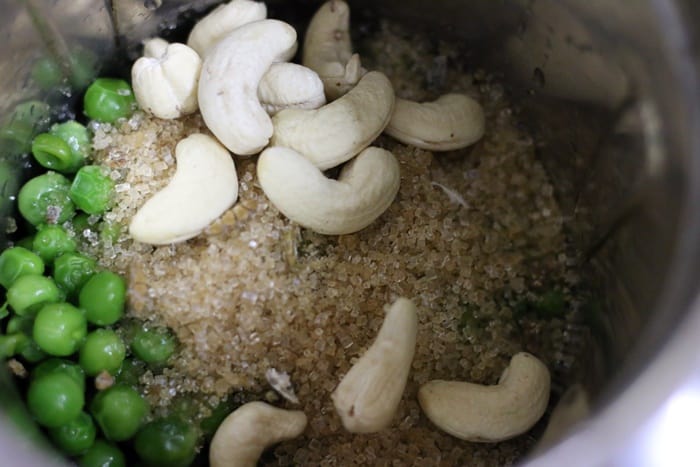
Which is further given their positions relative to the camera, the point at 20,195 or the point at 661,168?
the point at 20,195

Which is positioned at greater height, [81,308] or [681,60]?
[681,60]

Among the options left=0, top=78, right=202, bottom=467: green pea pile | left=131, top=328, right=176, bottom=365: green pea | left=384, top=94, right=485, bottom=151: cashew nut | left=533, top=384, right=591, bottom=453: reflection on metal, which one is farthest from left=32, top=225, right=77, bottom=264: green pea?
left=533, top=384, right=591, bottom=453: reflection on metal

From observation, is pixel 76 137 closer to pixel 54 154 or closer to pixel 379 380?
pixel 54 154

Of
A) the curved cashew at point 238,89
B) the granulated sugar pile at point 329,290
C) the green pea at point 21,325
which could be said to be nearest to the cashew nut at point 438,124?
the granulated sugar pile at point 329,290

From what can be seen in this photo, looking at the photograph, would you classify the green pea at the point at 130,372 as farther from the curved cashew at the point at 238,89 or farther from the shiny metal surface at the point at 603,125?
the curved cashew at the point at 238,89

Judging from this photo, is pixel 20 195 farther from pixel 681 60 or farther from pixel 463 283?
pixel 681 60

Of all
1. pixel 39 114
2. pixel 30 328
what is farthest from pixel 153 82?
pixel 30 328

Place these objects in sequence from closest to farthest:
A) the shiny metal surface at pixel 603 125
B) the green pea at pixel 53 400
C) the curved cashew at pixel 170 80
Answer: the shiny metal surface at pixel 603 125
the green pea at pixel 53 400
the curved cashew at pixel 170 80
